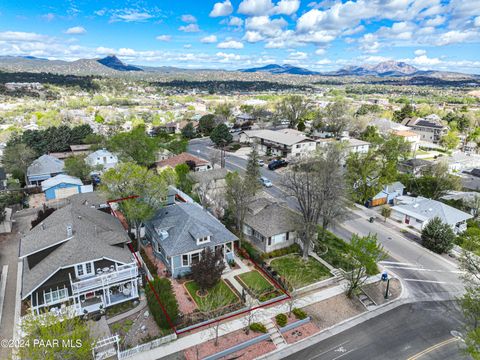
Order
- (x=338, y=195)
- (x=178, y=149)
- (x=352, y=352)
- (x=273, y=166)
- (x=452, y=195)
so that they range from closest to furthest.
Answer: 1. (x=352, y=352)
2. (x=338, y=195)
3. (x=452, y=195)
4. (x=273, y=166)
5. (x=178, y=149)

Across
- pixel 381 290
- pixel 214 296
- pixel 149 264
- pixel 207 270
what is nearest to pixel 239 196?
pixel 207 270

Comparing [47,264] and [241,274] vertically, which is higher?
[47,264]

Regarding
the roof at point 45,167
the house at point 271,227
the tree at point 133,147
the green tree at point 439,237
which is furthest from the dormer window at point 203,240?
the roof at point 45,167

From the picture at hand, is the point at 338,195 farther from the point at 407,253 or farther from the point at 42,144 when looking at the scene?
the point at 42,144

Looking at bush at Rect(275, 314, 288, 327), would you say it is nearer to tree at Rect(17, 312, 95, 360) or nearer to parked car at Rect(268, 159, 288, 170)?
tree at Rect(17, 312, 95, 360)

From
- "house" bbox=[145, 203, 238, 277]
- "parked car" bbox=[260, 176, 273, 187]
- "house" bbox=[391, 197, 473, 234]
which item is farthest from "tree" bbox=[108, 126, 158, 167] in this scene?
"house" bbox=[391, 197, 473, 234]

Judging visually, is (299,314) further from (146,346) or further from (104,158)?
(104,158)

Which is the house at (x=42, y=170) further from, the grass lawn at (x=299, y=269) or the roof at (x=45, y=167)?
the grass lawn at (x=299, y=269)

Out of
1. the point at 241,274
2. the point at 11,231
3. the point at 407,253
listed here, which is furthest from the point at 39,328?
the point at 407,253
